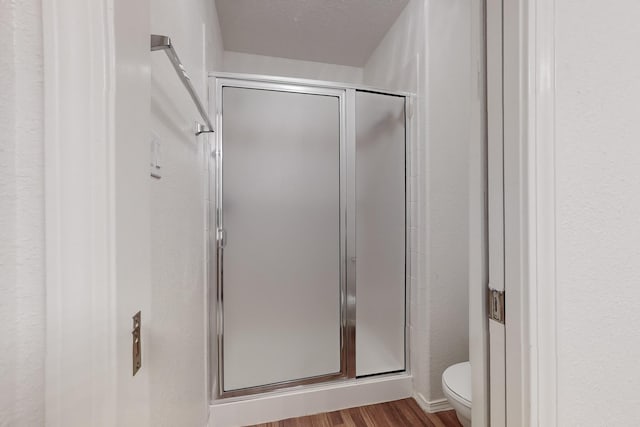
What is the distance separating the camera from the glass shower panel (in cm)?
184

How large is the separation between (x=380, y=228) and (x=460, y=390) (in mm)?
948

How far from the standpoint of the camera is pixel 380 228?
1.88 metres

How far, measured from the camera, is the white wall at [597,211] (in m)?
0.65

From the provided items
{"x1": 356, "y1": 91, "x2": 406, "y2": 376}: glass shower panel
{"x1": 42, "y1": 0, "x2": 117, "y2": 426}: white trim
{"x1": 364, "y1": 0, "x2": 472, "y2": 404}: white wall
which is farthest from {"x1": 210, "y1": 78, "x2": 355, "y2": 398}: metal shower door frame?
{"x1": 42, "y1": 0, "x2": 117, "y2": 426}: white trim

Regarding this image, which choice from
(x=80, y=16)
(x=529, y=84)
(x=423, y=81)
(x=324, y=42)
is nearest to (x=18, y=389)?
(x=80, y=16)

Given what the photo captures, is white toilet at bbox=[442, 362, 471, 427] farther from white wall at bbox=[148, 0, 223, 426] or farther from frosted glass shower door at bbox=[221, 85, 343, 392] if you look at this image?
white wall at bbox=[148, 0, 223, 426]

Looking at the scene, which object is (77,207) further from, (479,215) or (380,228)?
(380,228)

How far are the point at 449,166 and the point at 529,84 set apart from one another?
1126 mm

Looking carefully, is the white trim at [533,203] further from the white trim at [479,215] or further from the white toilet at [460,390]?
the white toilet at [460,390]

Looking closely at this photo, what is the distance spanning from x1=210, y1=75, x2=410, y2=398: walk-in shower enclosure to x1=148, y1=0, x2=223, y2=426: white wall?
26cm

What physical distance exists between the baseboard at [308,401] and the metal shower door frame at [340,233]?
0.19 ft

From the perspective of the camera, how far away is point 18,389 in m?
0.29

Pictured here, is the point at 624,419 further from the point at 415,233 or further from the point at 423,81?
the point at 423,81

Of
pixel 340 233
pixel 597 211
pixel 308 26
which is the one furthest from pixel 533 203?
pixel 308 26
